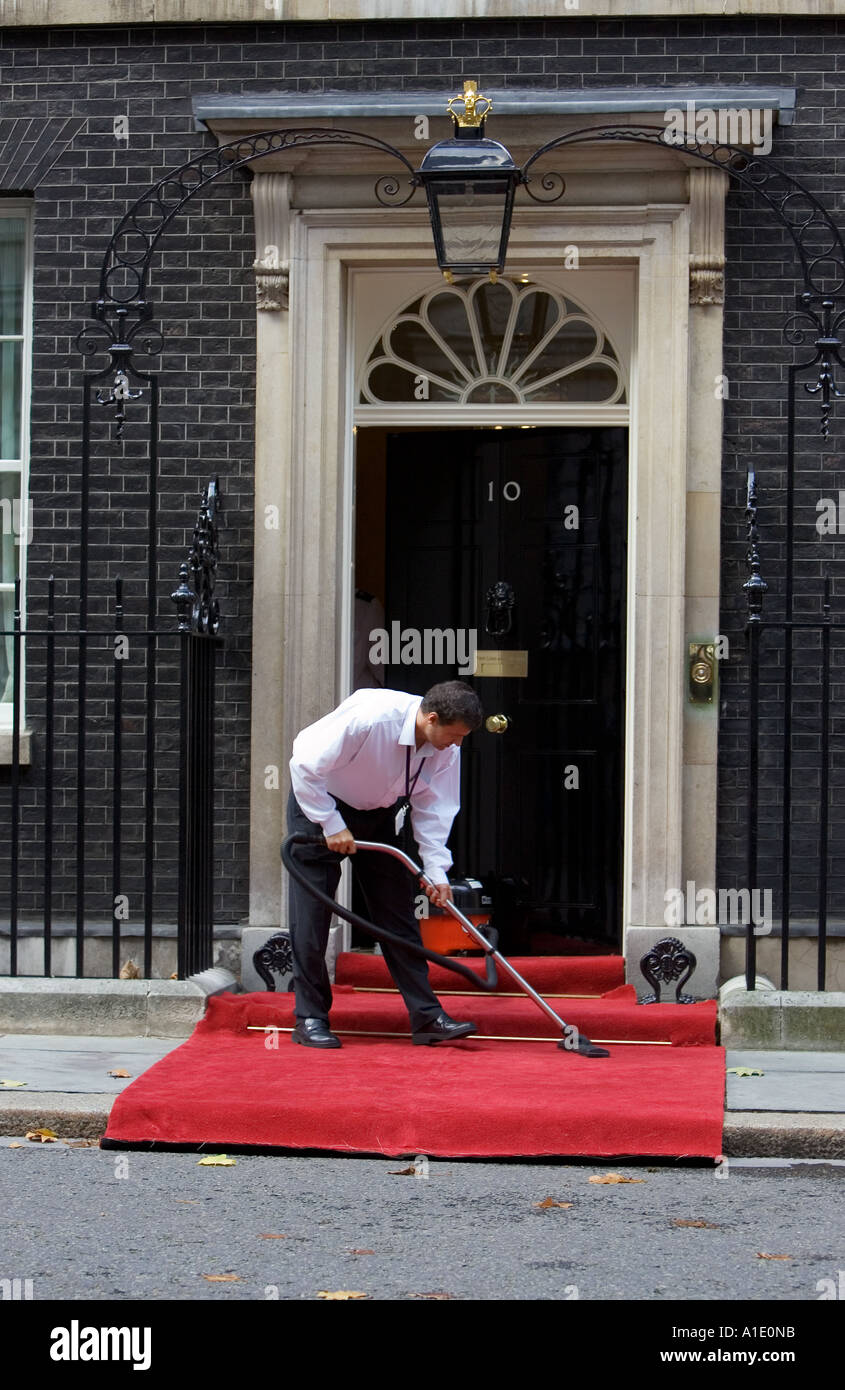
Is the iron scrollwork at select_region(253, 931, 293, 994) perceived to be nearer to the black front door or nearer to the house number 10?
the black front door

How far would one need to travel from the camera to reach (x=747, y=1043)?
799 centimetres

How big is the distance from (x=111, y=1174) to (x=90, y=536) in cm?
396

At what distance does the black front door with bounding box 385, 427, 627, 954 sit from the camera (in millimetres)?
9461

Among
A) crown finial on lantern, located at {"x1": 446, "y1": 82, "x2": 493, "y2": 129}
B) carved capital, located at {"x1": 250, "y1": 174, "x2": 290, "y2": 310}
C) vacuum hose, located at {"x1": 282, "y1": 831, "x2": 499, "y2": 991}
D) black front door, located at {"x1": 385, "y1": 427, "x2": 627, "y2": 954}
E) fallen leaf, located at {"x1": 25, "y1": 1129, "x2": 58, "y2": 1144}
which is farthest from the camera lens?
black front door, located at {"x1": 385, "y1": 427, "x2": 627, "y2": 954}

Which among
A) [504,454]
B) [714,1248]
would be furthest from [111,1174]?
[504,454]

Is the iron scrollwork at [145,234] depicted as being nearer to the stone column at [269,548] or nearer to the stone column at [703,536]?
the stone column at [269,548]

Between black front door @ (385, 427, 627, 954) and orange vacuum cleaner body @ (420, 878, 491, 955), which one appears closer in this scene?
orange vacuum cleaner body @ (420, 878, 491, 955)

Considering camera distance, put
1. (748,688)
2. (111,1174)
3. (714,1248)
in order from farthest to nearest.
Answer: (748,688) → (111,1174) → (714,1248)

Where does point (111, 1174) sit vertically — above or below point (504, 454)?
below

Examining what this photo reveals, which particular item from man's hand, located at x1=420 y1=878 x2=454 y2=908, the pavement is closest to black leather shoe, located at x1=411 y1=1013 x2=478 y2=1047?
man's hand, located at x1=420 y1=878 x2=454 y2=908

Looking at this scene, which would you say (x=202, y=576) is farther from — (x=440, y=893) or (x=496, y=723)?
(x=440, y=893)

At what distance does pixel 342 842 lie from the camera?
7520 millimetres

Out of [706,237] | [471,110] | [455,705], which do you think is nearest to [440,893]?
[455,705]

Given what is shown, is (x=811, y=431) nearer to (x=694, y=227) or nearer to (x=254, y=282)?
(x=694, y=227)
